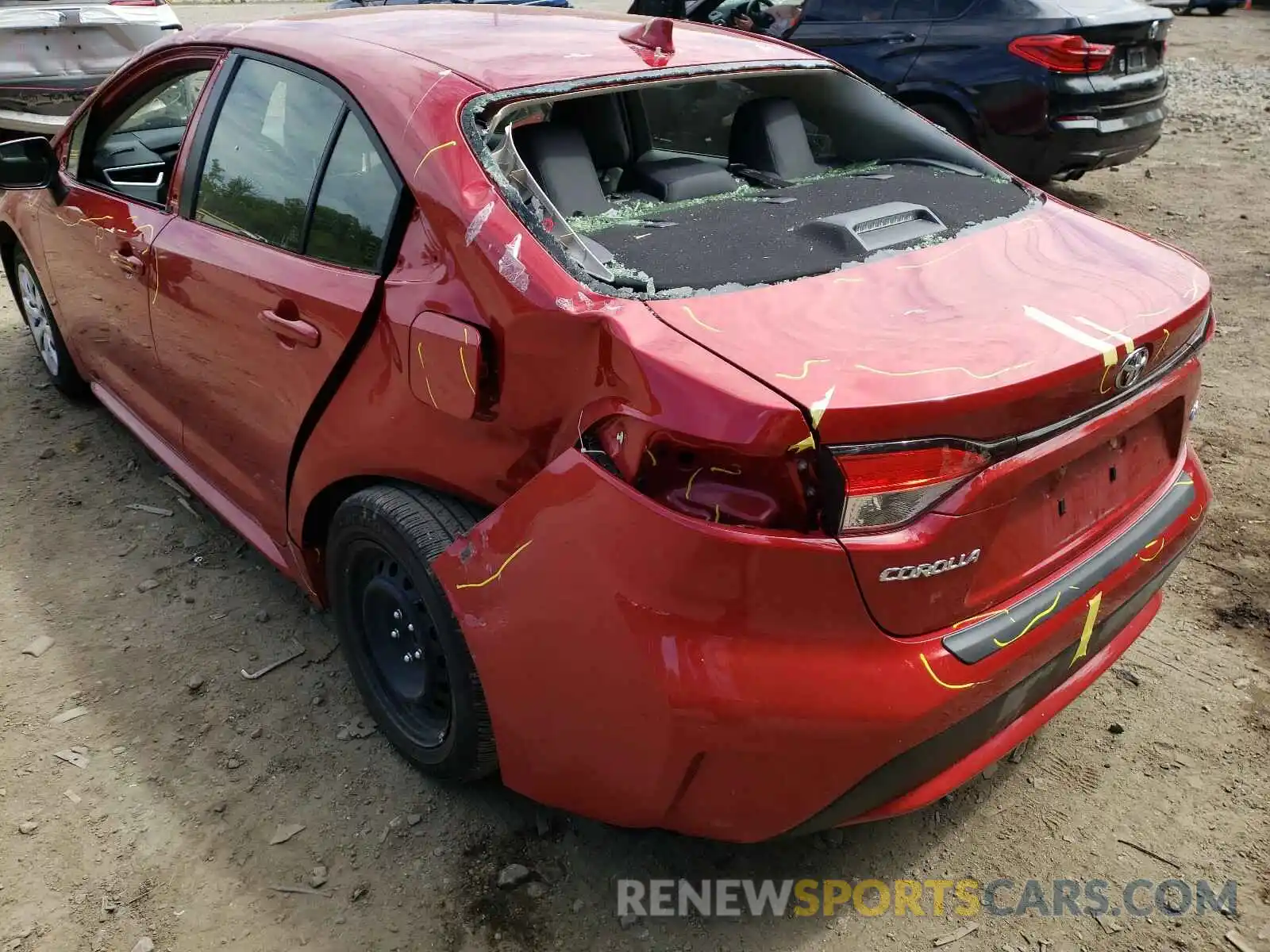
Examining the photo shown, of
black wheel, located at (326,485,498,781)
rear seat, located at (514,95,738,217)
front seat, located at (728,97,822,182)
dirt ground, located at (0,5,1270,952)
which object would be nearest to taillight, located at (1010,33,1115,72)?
dirt ground, located at (0,5,1270,952)

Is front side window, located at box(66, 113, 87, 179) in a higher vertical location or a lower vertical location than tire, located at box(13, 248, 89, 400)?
higher

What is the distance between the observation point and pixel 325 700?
270 cm

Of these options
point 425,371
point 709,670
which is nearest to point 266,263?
point 425,371

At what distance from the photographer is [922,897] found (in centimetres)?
213

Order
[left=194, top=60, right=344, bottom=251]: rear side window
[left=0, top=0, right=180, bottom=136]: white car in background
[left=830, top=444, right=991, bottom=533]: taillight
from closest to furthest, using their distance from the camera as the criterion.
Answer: [left=830, top=444, right=991, bottom=533]: taillight < [left=194, top=60, right=344, bottom=251]: rear side window < [left=0, top=0, right=180, bottom=136]: white car in background

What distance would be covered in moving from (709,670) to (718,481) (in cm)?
31

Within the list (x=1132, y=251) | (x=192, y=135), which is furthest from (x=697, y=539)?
(x=192, y=135)

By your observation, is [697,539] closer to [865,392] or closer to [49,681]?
[865,392]

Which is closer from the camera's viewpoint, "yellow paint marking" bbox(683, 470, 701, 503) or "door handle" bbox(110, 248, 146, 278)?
"yellow paint marking" bbox(683, 470, 701, 503)

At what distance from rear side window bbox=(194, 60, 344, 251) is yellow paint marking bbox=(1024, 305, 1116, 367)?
5.28ft

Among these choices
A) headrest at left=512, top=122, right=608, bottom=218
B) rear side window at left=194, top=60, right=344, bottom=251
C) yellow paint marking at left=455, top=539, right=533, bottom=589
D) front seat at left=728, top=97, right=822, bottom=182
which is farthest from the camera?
front seat at left=728, top=97, right=822, bottom=182

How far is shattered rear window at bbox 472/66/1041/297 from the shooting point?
2.00 m

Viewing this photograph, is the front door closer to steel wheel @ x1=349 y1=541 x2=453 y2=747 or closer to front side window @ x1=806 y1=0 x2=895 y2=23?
steel wheel @ x1=349 y1=541 x2=453 y2=747

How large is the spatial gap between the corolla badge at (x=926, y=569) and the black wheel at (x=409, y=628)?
0.88m
